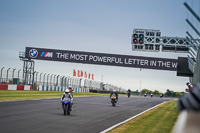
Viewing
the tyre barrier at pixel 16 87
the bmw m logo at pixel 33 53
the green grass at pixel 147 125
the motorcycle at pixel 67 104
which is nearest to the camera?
the green grass at pixel 147 125

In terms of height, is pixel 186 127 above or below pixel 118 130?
above

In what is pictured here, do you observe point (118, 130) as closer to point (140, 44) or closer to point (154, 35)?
point (140, 44)

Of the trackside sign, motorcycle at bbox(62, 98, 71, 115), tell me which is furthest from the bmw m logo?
motorcycle at bbox(62, 98, 71, 115)

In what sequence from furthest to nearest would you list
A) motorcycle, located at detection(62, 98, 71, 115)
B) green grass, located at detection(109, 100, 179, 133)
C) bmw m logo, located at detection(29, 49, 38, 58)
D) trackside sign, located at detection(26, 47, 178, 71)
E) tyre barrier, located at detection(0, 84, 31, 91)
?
bmw m logo, located at detection(29, 49, 38, 58)
trackside sign, located at detection(26, 47, 178, 71)
tyre barrier, located at detection(0, 84, 31, 91)
motorcycle, located at detection(62, 98, 71, 115)
green grass, located at detection(109, 100, 179, 133)

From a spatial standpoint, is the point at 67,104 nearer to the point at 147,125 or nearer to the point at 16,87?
the point at 147,125

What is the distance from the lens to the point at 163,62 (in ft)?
149

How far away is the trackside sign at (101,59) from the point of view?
45.5 meters

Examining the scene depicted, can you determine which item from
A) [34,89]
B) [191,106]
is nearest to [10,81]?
[34,89]

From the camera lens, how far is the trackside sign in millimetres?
45531

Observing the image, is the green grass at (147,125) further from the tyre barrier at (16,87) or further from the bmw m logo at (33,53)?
the bmw m logo at (33,53)

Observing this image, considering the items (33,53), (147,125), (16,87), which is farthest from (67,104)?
(33,53)

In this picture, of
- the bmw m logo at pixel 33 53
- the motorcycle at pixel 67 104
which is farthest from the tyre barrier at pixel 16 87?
the motorcycle at pixel 67 104

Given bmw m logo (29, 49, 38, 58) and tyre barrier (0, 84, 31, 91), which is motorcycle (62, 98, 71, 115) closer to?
tyre barrier (0, 84, 31, 91)

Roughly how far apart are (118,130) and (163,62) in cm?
3657
